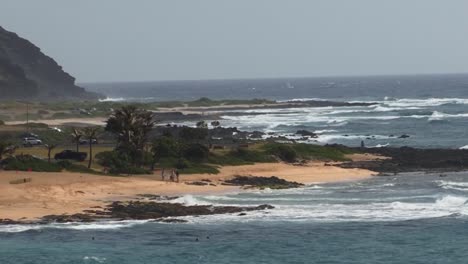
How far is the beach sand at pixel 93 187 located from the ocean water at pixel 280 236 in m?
3.12

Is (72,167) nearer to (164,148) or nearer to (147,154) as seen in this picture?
(147,154)

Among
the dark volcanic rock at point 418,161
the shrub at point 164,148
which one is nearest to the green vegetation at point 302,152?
the dark volcanic rock at point 418,161

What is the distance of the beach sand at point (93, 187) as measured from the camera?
4069cm

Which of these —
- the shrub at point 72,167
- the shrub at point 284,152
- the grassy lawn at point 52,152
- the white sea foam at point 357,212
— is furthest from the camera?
the shrub at point 284,152

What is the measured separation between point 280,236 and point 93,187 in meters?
14.5

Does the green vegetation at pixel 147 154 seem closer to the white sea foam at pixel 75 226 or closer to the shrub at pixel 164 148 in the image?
the shrub at pixel 164 148

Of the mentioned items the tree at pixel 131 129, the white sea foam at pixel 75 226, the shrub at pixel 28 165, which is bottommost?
the white sea foam at pixel 75 226

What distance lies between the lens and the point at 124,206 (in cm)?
4103

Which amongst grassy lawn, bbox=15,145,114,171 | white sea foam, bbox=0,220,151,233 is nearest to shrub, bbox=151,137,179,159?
grassy lawn, bbox=15,145,114,171

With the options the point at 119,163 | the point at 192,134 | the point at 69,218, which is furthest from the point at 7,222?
the point at 192,134

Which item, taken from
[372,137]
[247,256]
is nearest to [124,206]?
[247,256]

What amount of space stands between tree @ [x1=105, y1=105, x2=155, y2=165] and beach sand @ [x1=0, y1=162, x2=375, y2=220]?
90.2 inches

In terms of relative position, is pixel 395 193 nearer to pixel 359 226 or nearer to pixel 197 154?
pixel 359 226

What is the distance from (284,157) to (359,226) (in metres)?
26.2
